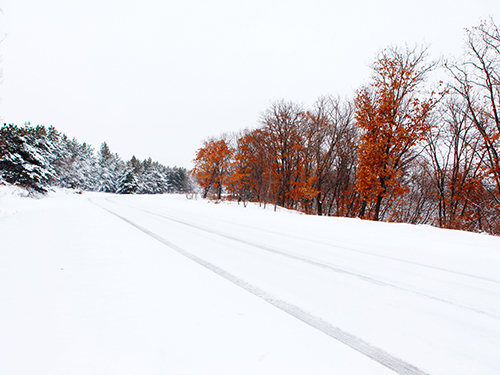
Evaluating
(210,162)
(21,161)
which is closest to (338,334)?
(21,161)

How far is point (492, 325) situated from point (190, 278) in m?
3.21

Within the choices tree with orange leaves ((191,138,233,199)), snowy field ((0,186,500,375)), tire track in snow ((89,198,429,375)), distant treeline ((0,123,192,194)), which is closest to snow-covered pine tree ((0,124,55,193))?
distant treeline ((0,123,192,194))

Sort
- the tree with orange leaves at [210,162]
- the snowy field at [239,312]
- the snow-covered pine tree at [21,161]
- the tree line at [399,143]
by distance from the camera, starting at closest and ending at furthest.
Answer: the snowy field at [239,312]
the tree line at [399,143]
the snow-covered pine tree at [21,161]
the tree with orange leaves at [210,162]

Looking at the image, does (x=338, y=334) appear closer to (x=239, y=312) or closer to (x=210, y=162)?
(x=239, y=312)

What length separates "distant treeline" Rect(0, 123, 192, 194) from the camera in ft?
82.7

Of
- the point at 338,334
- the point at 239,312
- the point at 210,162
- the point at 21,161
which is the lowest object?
the point at 239,312

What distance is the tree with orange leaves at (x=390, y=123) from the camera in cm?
1456

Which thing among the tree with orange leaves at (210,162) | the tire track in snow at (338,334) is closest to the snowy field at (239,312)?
the tire track in snow at (338,334)

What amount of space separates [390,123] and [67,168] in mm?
50746

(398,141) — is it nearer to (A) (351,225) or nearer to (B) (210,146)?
(A) (351,225)

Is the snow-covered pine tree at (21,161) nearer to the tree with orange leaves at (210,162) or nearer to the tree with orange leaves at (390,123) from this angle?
the tree with orange leaves at (210,162)

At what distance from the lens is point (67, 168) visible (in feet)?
144

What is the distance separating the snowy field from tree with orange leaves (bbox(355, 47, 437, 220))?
1098cm

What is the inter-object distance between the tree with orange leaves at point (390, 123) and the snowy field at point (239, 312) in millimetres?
10979
